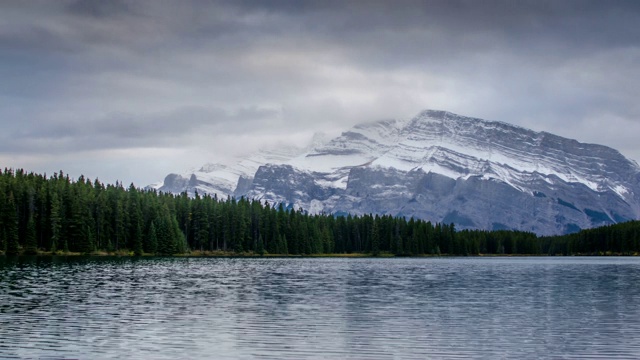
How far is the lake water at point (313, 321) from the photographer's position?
142 ft

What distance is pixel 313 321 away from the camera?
56.3m

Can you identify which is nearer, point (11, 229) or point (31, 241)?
point (11, 229)

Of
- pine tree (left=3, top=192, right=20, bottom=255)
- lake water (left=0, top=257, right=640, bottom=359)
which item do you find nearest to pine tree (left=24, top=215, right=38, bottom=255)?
pine tree (left=3, top=192, right=20, bottom=255)

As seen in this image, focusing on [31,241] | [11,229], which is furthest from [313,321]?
[31,241]

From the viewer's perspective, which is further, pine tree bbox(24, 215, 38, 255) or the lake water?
pine tree bbox(24, 215, 38, 255)

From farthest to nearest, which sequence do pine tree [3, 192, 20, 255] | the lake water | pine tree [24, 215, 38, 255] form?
1. pine tree [24, 215, 38, 255]
2. pine tree [3, 192, 20, 255]
3. the lake water

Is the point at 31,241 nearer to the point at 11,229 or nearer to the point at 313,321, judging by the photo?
the point at 11,229

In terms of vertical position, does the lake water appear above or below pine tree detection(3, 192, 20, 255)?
below

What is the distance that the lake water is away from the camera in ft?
142

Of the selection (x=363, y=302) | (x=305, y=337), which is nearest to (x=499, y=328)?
(x=305, y=337)

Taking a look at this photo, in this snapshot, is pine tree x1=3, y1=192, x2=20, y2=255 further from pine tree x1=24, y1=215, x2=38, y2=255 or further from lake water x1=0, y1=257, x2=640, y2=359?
lake water x1=0, y1=257, x2=640, y2=359

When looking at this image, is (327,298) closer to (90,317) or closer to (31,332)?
(90,317)

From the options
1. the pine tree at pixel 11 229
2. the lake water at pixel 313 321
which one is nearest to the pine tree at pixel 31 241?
the pine tree at pixel 11 229

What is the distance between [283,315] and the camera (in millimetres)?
60125
